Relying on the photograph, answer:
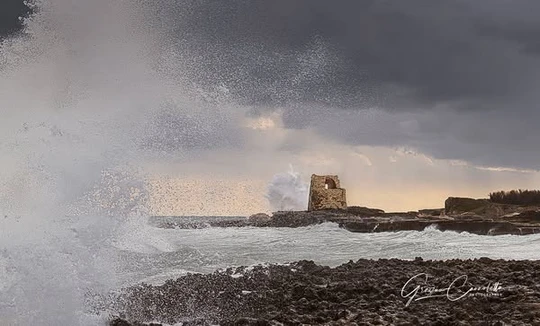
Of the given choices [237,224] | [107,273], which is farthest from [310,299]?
[237,224]

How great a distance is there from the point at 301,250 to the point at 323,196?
19.9 m

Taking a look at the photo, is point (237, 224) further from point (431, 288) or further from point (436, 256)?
point (431, 288)

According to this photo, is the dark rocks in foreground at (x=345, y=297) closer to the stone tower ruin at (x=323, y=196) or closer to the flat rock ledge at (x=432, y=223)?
the flat rock ledge at (x=432, y=223)

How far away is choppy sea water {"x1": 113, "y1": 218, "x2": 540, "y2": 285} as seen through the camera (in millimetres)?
13367

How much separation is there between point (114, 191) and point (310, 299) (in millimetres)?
5546

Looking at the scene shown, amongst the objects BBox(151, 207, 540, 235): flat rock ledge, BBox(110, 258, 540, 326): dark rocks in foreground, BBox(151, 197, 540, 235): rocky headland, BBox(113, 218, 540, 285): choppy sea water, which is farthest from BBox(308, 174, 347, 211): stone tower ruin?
BBox(110, 258, 540, 326): dark rocks in foreground

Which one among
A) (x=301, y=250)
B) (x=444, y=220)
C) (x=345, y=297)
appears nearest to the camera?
(x=345, y=297)

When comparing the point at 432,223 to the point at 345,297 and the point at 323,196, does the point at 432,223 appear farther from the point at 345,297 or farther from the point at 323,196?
the point at 323,196

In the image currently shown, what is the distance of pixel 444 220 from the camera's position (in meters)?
22.0

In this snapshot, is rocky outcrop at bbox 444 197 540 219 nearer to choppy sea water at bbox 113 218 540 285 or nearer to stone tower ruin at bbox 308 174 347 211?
stone tower ruin at bbox 308 174 347 211

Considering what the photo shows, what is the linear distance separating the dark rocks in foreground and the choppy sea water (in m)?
1.87

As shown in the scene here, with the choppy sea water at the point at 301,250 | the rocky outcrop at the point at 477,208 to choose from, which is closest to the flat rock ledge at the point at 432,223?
the choppy sea water at the point at 301,250

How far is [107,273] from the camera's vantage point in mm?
9609

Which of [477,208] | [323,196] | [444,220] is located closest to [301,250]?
[444,220]
